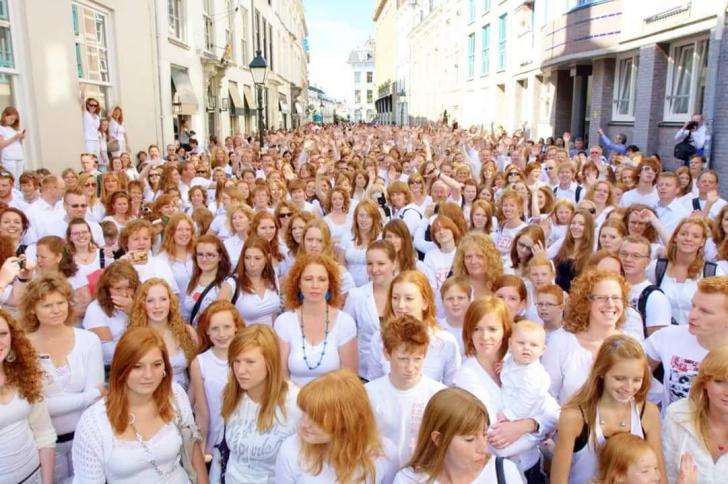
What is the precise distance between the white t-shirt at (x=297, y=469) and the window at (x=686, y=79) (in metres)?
12.6

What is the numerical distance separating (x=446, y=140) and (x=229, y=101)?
1184 centimetres

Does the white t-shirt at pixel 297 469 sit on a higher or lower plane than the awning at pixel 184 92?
lower

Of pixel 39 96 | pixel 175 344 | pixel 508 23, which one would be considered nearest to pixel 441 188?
pixel 175 344

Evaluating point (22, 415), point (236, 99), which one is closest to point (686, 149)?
point (22, 415)

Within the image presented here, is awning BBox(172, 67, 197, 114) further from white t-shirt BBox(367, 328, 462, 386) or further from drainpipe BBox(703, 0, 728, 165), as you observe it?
white t-shirt BBox(367, 328, 462, 386)

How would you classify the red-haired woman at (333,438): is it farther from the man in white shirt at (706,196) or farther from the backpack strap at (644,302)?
Result: the man in white shirt at (706,196)

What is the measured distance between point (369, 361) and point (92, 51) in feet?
35.5

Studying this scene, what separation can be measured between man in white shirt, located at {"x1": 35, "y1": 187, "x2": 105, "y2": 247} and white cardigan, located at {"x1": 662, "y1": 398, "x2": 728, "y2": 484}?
4755 mm

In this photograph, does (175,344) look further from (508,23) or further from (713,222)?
(508,23)

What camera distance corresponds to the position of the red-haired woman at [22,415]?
9.52 ft

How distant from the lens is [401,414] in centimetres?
299

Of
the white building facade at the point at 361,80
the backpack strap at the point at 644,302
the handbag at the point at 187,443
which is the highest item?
the white building facade at the point at 361,80

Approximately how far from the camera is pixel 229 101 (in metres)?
24.0

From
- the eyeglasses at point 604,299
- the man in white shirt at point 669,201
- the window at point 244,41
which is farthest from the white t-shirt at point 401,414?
the window at point 244,41
